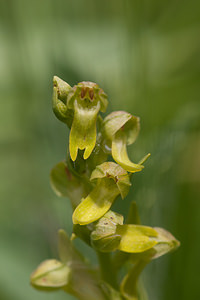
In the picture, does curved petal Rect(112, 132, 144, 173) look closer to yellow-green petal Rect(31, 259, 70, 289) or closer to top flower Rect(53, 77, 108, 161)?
top flower Rect(53, 77, 108, 161)

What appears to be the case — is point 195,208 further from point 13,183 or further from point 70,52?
point 13,183

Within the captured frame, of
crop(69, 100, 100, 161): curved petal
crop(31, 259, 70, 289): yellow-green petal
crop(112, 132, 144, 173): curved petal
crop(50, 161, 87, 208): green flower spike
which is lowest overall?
crop(31, 259, 70, 289): yellow-green petal

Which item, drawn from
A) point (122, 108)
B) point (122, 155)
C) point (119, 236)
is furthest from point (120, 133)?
point (122, 108)

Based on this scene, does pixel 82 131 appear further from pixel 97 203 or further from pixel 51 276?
pixel 51 276

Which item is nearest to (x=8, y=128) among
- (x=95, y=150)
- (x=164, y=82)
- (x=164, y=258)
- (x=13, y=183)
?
(x=13, y=183)

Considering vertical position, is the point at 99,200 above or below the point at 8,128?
above

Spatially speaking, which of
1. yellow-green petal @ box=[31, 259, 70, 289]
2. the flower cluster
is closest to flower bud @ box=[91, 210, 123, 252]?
the flower cluster

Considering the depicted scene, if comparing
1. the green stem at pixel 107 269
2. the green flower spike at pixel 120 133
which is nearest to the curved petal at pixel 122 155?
Result: the green flower spike at pixel 120 133
